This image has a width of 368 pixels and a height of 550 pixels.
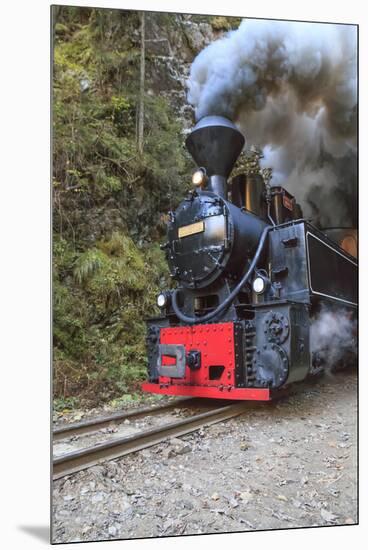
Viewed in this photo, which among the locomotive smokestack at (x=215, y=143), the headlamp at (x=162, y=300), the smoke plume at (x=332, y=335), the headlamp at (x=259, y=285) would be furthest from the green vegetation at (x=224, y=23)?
the smoke plume at (x=332, y=335)

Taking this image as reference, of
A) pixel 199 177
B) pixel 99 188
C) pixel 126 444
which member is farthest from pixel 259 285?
pixel 126 444

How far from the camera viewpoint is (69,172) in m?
3.05

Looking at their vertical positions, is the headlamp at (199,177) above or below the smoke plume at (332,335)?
above

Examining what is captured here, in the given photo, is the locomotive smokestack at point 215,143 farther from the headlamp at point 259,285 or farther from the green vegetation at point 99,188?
the headlamp at point 259,285

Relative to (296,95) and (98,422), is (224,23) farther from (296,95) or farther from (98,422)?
(98,422)

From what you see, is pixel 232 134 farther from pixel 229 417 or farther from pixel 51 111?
pixel 229 417

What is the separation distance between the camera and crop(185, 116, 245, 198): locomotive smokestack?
→ 3.82 m

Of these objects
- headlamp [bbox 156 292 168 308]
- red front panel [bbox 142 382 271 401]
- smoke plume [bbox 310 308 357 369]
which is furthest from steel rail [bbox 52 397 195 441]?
smoke plume [bbox 310 308 357 369]

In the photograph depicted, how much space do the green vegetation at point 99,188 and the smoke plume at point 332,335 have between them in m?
1.45

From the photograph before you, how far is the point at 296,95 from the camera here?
3672 millimetres

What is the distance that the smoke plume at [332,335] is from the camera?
149 inches

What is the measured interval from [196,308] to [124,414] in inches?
49.0

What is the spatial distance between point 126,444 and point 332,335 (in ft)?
6.54

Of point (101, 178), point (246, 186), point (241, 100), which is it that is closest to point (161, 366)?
point (101, 178)
